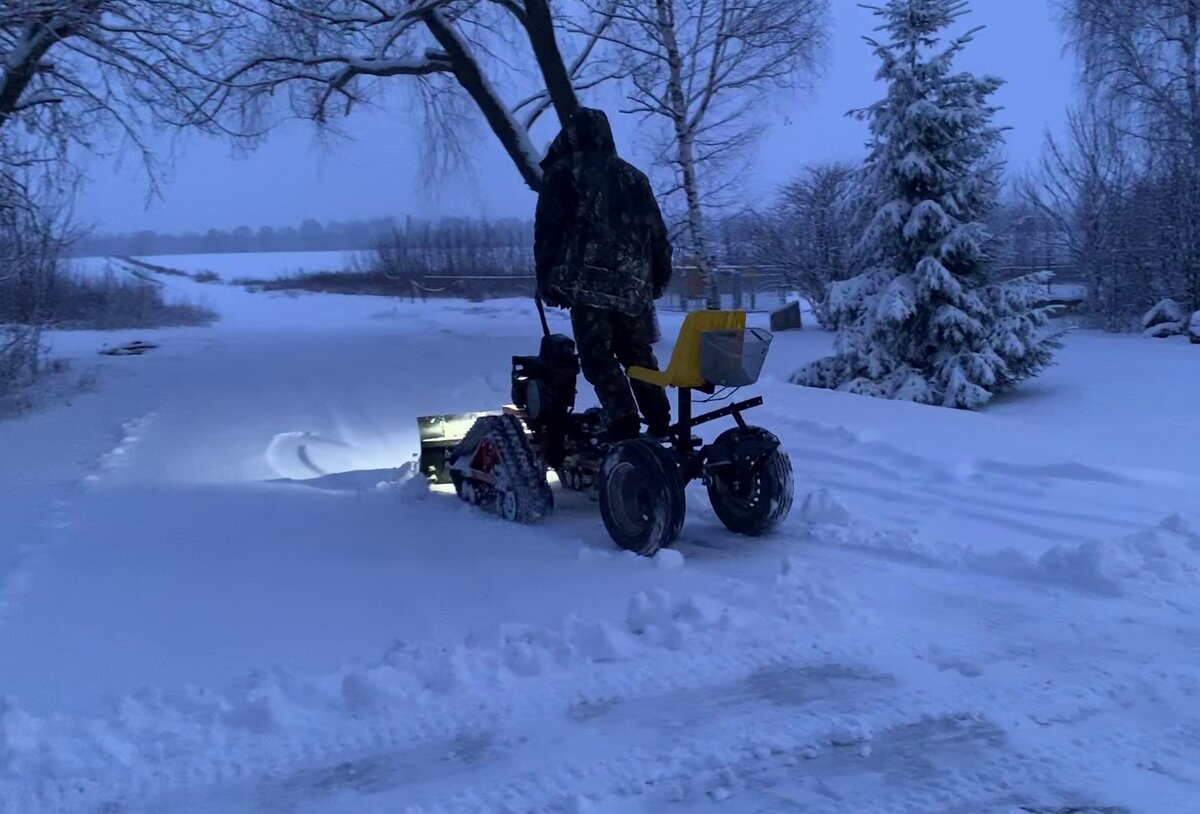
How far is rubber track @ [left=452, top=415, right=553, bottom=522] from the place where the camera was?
538 cm

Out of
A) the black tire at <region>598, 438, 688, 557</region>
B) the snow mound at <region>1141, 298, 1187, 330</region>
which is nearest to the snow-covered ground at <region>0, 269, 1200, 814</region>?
the black tire at <region>598, 438, 688, 557</region>

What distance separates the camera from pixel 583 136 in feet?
17.5

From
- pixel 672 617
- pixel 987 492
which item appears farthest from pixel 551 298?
pixel 987 492

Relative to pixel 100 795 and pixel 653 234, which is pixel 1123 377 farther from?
pixel 100 795

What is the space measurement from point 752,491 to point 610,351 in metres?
1.03

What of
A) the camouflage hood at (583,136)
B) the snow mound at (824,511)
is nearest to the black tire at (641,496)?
the snow mound at (824,511)

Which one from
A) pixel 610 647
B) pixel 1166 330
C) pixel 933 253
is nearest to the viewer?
pixel 610 647

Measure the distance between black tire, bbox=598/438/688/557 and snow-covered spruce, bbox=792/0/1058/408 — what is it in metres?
9.17

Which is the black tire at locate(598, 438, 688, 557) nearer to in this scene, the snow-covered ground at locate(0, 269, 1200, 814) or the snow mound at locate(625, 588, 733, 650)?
the snow-covered ground at locate(0, 269, 1200, 814)

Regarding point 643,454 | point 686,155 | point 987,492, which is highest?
point 686,155

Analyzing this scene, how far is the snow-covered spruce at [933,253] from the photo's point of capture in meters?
13.3

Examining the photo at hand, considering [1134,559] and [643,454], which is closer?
[1134,559]

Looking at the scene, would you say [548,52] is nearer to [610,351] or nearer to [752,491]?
[610,351]

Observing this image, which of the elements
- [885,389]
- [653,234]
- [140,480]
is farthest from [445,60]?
[653,234]
